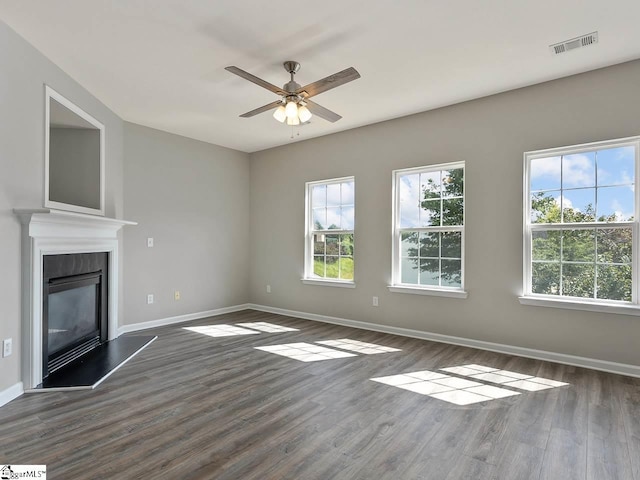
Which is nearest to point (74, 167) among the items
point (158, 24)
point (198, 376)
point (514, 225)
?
point (158, 24)

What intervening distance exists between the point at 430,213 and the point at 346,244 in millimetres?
1324

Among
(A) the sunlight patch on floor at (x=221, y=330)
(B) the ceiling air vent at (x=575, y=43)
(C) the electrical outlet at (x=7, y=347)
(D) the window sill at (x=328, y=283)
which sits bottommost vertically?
(A) the sunlight patch on floor at (x=221, y=330)

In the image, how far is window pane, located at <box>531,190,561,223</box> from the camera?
3539 millimetres

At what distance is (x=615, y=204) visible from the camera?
128 inches

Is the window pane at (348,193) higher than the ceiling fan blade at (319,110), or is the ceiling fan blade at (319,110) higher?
the ceiling fan blade at (319,110)

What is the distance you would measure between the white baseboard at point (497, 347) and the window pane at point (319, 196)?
1.72 meters

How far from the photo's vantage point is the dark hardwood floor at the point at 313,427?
188 centimetres

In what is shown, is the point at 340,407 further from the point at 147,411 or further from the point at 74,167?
the point at 74,167

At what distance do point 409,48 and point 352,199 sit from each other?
2453 mm

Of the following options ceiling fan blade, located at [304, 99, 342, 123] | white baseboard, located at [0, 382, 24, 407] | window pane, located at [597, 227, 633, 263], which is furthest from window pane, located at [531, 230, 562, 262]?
white baseboard, located at [0, 382, 24, 407]

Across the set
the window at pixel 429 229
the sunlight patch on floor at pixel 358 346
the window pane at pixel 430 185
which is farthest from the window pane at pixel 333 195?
the sunlight patch on floor at pixel 358 346

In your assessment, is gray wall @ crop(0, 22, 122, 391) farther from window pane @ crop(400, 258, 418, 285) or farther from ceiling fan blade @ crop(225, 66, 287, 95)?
window pane @ crop(400, 258, 418, 285)

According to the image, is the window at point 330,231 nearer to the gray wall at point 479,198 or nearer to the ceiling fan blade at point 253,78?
the gray wall at point 479,198

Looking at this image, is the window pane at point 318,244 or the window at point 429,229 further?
the window pane at point 318,244
